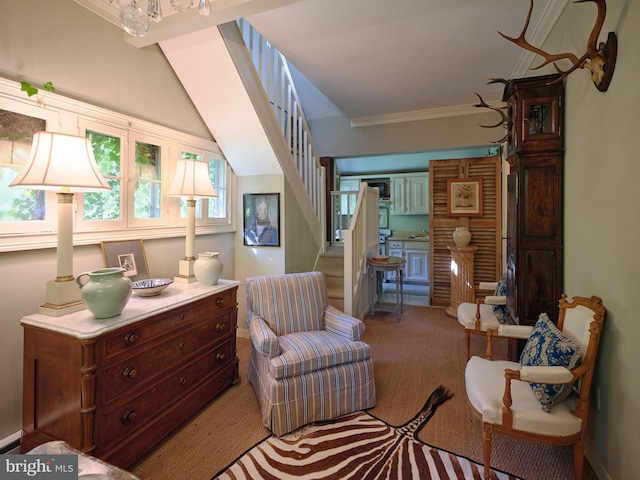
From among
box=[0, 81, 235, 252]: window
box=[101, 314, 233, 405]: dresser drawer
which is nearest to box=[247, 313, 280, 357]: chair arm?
box=[101, 314, 233, 405]: dresser drawer

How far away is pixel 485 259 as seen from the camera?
4422mm

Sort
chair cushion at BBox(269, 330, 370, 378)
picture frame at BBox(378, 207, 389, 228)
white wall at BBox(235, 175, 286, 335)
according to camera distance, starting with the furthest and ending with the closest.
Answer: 1. picture frame at BBox(378, 207, 389, 228)
2. white wall at BBox(235, 175, 286, 335)
3. chair cushion at BBox(269, 330, 370, 378)

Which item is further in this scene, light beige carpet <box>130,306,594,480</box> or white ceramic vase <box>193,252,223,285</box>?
white ceramic vase <box>193,252,223,285</box>

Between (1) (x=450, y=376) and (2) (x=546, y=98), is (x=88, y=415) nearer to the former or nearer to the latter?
(1) (x=450, y=376)

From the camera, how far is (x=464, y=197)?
4535mm

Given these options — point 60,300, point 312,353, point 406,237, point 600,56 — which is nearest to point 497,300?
point 312,353

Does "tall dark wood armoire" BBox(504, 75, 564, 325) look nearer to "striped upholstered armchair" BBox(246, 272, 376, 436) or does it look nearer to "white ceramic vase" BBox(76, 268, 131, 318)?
"striped upholstered armchair" BBox(246, 272, 376, 436)

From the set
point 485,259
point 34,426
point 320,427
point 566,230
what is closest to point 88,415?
point 34,426

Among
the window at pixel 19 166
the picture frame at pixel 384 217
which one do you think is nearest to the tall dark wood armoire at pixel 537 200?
the window at pixel 19 166

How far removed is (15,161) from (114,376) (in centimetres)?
130

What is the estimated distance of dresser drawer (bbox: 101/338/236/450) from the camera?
5.22 ft

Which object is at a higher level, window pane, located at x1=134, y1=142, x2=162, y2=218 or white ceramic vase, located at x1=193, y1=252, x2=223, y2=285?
window pane, located at x1=134, y1=142, x2=162, y2=218

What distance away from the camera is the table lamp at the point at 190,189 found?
2.42 meters

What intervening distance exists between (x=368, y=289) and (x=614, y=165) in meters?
3.20
